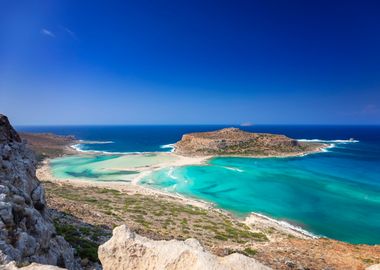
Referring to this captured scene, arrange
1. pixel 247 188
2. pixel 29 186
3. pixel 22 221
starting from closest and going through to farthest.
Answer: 1. pixel 22 221
2. pixel 29 186
3. pixel 247 188

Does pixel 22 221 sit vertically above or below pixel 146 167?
above

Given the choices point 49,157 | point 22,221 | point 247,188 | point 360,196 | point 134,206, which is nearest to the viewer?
point 22,221

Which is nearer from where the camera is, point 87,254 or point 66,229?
point 87,254

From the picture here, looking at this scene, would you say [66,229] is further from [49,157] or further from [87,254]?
[49,157]

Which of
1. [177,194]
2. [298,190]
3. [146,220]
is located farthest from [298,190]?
[146,220]

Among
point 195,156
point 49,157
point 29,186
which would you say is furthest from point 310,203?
point 49,157

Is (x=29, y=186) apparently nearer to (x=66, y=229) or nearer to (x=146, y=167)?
(x=66, y=229)

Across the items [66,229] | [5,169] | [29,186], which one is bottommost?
[66,229]

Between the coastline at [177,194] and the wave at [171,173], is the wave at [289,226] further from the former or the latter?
the wave at [171,173]

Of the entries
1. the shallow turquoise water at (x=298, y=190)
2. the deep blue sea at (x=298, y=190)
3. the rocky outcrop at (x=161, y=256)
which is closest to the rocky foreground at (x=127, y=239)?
the rocky outcrop at (x=161, y=256)
